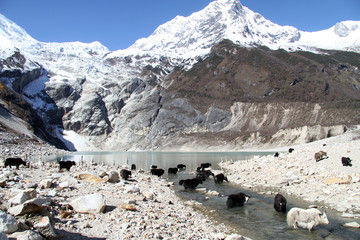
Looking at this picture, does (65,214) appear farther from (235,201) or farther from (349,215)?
(349,215)

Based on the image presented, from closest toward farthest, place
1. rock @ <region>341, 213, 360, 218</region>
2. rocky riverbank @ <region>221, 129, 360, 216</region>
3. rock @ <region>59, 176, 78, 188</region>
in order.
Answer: rock @ <region>341, 213, 360, 218</region> < rock @ <region>59, 176, 78, 188</region> < rocky riverbank @ <region>221, 129, 360, 216</region>

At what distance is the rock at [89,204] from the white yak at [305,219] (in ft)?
26.9

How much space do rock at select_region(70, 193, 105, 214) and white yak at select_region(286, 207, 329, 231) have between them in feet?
26.9

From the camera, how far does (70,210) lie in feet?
32.6

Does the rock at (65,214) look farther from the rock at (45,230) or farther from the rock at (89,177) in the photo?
the rock at (89,177)

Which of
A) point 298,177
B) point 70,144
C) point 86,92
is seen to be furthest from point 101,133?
point 298,177

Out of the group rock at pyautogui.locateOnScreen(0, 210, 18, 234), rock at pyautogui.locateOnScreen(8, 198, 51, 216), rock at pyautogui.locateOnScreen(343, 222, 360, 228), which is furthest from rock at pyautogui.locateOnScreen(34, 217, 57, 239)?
rock at pyautogui.locateOnScreen(343, 222, 360, 228)

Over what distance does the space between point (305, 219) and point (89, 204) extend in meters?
9.15

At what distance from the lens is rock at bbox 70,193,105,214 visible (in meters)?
10.2

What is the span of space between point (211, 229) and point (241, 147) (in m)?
115

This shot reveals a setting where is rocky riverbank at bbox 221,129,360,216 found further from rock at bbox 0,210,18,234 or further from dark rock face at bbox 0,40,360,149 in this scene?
dark rock face at bbox 0,40,360,149

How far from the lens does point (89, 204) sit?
10.6 metres

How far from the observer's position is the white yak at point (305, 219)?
1141 centimetres

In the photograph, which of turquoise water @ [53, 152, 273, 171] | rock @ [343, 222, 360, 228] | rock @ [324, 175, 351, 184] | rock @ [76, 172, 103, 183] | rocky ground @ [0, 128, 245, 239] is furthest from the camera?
turquoise water @ [53, 152, 273, 171]
